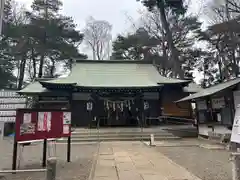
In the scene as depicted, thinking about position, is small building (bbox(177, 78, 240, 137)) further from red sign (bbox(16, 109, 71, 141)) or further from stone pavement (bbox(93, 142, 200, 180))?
red sign (bbox(16, 109, 71, 141))

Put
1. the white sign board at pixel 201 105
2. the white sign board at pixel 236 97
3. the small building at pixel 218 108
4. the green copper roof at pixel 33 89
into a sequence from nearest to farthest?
the white sign board at pixel 236 97 < the small building at pixel 218 108 < the white sign board at pixel 201 105 < the green copper roof at pixel 33 89

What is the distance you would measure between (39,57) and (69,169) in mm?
26172

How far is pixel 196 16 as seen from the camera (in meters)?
27.5

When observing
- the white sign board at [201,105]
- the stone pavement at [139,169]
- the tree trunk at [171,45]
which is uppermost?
the tree trunk at [171,45]

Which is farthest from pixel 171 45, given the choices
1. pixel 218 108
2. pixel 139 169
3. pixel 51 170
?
pixel 51 170

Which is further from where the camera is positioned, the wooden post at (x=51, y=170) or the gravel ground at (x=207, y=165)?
the gravel ground at (x=207, y=165)

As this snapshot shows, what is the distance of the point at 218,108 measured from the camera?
11.8 metres

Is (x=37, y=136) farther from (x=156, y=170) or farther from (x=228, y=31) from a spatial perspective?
(x=228, y=31)

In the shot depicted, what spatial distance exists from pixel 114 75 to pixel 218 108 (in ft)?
31.8

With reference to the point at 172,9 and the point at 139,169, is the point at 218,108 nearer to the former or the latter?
the point at 139,169

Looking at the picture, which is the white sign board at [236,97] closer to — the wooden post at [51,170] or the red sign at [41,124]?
the red sign at [41,124]

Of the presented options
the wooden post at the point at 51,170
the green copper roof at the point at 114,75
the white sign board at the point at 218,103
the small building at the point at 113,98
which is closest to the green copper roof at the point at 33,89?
the small building at the point at 113,98

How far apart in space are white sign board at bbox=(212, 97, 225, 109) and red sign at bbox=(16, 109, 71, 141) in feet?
26.2

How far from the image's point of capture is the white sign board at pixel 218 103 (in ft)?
37.1
